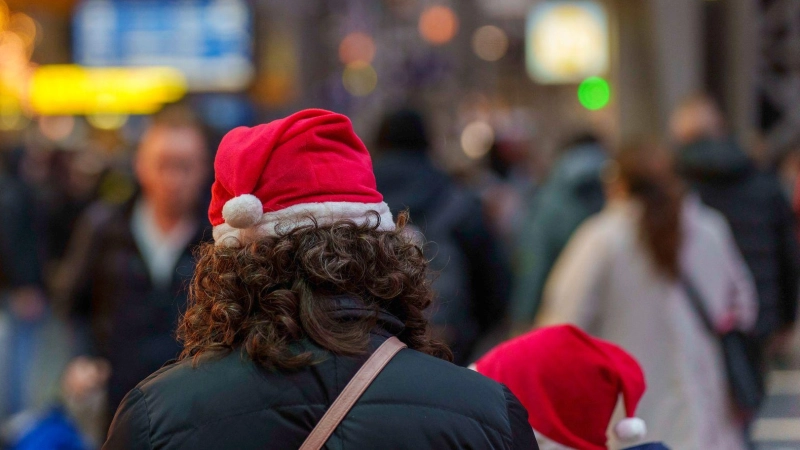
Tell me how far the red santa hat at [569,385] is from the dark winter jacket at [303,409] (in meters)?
0.43

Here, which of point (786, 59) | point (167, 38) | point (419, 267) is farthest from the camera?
point (786, 59)

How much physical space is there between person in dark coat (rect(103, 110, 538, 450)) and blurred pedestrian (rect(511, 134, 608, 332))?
5.12m

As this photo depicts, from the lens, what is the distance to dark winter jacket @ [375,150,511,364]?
5.13m

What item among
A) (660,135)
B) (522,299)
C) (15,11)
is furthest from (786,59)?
(15,11)

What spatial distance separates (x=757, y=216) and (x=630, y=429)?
4.35m

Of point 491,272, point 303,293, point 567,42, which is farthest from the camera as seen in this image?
point 567,42

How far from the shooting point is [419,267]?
2.03 meters

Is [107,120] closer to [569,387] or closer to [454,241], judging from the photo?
[454,241]

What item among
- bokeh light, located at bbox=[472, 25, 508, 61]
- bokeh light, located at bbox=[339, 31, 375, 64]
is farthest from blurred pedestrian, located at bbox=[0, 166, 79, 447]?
bokeh light, located at bbox=[472, 25, 508, 61]

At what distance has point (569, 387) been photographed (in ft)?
7.48

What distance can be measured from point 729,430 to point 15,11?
14037 millimetres

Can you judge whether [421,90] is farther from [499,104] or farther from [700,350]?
[700,350]

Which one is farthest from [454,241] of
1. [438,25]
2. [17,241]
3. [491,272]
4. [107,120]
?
[107,120]

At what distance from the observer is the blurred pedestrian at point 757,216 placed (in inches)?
251
